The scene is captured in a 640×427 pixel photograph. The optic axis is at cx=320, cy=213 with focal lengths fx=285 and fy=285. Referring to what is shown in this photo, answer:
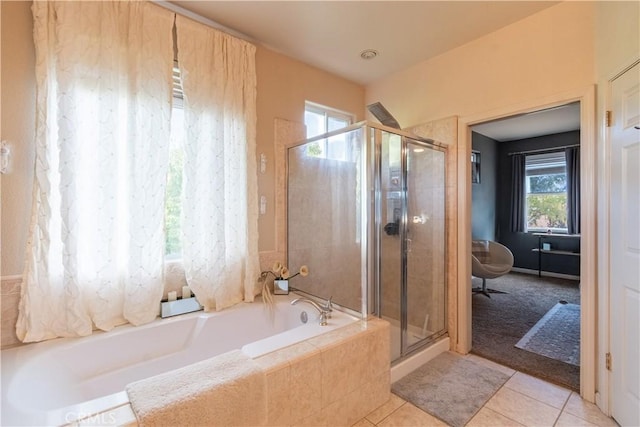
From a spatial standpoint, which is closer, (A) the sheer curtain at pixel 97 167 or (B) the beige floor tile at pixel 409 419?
(A) the sheer curtain at pixel 97 167

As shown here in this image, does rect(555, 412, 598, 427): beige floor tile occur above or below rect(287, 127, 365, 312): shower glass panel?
below

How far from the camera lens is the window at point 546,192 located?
17.1ft

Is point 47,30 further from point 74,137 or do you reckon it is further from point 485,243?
point 485,243

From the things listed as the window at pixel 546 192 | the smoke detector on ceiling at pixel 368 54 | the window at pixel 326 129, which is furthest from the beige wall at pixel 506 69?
the window at pixel 546 192

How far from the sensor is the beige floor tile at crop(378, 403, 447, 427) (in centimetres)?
169

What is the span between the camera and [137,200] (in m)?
1.85

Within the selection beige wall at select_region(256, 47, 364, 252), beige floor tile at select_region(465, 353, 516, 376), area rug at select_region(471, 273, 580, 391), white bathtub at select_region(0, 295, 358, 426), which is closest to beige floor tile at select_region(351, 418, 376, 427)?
white bathtub at select_region(0, 295, 358, 426)

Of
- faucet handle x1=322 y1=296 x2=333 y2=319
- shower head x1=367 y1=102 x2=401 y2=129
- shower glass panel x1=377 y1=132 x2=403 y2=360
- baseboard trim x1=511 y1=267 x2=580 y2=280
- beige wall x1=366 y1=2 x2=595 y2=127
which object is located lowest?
baseboard trim x1=511 y1=267 x2=580 y2=280

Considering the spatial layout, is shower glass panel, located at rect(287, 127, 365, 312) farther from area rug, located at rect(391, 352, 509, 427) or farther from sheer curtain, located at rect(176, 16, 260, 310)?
area rug, located at rect(391, 352, 509, 427)

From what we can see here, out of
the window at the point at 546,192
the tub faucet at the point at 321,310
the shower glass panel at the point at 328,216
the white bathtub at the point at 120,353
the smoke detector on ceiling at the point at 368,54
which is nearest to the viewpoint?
the white bathtub at the point at 120,353

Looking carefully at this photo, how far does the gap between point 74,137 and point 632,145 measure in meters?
3.12

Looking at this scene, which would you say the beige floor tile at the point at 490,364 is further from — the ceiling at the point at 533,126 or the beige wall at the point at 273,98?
the ceiling at the point at 533,126

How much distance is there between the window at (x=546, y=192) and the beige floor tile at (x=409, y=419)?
5194mm

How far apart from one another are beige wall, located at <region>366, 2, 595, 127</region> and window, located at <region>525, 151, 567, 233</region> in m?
4.00
